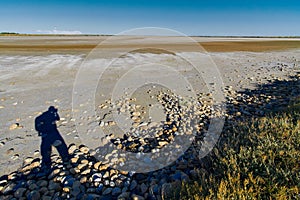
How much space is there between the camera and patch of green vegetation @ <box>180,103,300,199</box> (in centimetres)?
287

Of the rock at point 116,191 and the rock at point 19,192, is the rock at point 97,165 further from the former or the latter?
the rock at point 19,192

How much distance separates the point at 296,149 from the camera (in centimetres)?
395

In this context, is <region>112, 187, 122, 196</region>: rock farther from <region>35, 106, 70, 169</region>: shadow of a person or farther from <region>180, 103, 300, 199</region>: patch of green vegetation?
<region>35, 106, 70, 169</region>: shadow of a person

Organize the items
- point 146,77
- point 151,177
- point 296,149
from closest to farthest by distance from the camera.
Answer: point 296,149 < point 151,177 < point 146,77

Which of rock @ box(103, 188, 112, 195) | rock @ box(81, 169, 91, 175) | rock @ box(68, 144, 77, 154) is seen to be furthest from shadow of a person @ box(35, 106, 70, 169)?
rock @ box(103, 188, 112, 195)

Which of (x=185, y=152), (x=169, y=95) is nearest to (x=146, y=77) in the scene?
(x=169, y=95)

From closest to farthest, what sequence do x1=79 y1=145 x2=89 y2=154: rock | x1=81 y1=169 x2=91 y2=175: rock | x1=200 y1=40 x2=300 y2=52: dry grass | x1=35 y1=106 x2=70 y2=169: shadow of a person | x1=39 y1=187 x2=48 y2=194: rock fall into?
1. x1=39 y1=187 x2=48 y2=194: rock
2. x1=81 y1=169 x2=91 y2=175: rock
3. x1=35 y1=106 x2=70 y2=169: shadow of a person
4. x1=79 y1=145 x2=89 y2=154: rock
5. x1=200 y1=40 x2=300 y2=52: dry grass

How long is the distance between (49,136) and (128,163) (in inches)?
114

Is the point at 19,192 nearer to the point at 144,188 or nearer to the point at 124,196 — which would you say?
the point at 124,196

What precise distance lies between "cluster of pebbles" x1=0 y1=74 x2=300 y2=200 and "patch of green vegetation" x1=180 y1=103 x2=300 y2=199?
52 centimetres

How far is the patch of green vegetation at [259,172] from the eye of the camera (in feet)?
9.42

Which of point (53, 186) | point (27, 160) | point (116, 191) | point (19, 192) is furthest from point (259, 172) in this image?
point (27, 160)

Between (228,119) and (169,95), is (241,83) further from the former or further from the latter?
(228,119)

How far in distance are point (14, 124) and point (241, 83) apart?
11.6 metres
